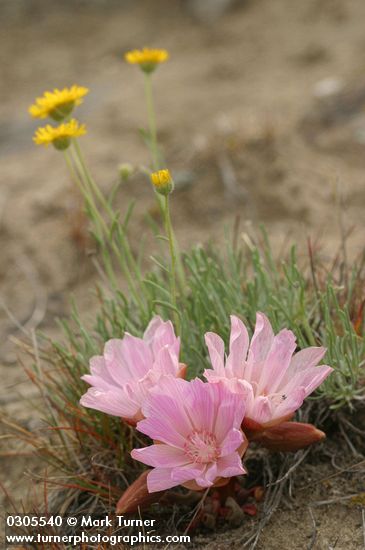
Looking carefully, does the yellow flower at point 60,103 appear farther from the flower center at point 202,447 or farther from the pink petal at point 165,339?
the flower center at point 202,447

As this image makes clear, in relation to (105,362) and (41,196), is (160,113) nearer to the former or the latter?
(41,196)

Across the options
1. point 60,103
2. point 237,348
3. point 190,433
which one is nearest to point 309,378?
point 237,348

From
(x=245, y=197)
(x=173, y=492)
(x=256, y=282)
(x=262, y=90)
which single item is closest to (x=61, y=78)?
(x=262, y=90)

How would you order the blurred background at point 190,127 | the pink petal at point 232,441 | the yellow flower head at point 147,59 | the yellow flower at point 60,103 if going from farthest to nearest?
the blurred background at point 190,127 < the yellow flower head at point 147,59 < the yellow flower at point 60,103 < the pink petal at point 232,441

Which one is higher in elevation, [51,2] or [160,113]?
[51,2]

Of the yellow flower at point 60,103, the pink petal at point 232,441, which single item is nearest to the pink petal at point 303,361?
the pink petal at point 232,441

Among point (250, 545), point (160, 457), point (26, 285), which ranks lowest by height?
point (26, 285)

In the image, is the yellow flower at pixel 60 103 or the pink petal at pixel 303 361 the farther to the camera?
the yellow flower at pixel 60 103
